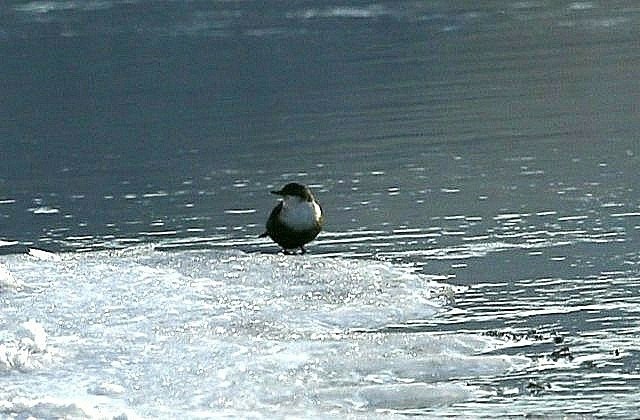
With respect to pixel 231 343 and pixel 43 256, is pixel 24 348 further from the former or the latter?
pixel 43 256

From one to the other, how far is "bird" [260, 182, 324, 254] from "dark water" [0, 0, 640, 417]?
0.51 meters

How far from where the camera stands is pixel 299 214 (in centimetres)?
1496

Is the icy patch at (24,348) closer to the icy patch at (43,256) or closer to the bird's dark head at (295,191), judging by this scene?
the icy patch at (43,256)

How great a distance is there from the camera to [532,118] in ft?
87.7

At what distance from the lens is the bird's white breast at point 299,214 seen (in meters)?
14.9

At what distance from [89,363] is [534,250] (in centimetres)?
540

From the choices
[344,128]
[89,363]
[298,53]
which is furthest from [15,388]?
[298,53]

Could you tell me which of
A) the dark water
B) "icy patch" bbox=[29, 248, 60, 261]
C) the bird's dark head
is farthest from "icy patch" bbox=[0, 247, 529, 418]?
the bird's dark head

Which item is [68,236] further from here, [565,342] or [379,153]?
[565,342]

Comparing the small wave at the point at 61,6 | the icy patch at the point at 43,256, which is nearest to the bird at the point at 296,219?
the icy patch at the point at 43,256

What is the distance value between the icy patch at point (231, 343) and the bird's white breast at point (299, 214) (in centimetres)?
56

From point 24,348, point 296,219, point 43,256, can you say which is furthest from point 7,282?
point 296,219

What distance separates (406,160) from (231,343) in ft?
35.8

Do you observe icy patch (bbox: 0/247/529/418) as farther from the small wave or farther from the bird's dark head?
the small wave
